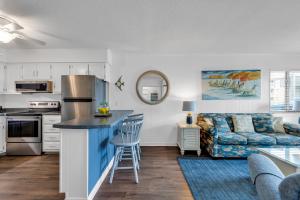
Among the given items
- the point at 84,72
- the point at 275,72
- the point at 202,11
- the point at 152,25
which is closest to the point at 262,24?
the point at 202,11

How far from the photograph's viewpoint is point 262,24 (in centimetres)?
273

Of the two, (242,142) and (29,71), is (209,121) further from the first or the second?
(29,71)

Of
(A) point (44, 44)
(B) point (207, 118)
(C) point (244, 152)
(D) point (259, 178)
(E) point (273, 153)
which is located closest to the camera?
(D) point (259, 178)

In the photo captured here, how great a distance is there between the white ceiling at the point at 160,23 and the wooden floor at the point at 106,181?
7.90 feet

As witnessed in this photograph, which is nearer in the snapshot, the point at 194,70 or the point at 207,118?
the point at 207,118

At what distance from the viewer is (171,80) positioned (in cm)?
446

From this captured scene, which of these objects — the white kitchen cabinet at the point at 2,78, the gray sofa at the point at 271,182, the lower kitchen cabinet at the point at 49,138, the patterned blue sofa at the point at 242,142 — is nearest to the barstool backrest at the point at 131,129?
the gray sofa at the point at 271,182

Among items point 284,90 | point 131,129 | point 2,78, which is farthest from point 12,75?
point 284,90

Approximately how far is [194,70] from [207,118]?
129cm

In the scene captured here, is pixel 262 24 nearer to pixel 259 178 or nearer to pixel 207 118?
pixel 207 118

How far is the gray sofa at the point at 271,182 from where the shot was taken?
2.34 feet

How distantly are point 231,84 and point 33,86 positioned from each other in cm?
481

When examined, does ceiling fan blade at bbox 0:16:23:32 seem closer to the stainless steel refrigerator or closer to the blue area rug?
the stainless steel refrigerator

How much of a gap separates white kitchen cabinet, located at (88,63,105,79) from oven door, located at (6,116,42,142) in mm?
1643
